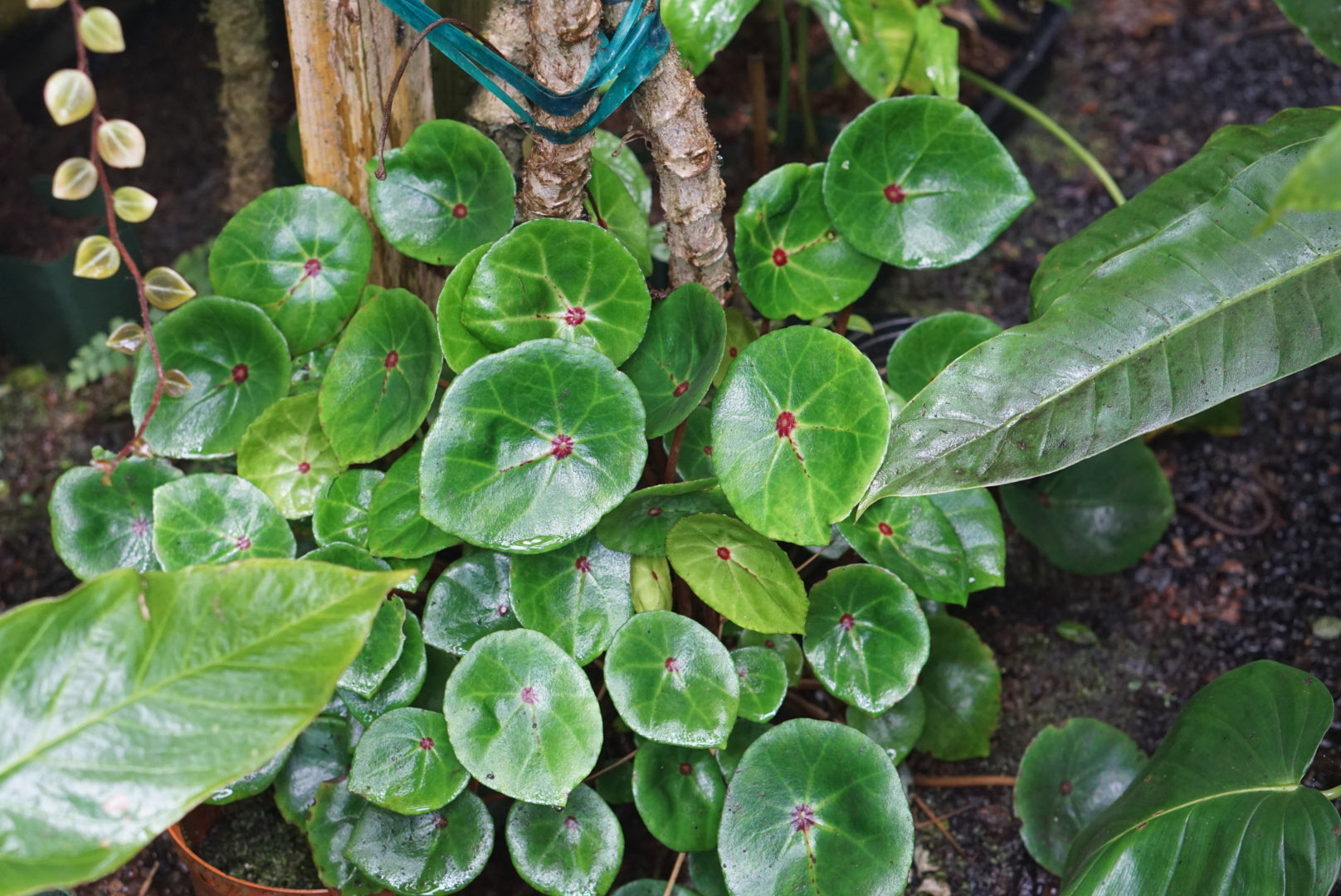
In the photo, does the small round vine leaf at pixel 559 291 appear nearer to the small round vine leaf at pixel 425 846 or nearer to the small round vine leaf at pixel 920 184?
the small round vine leaf at pixel 920 184

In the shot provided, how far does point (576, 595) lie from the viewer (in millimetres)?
1175

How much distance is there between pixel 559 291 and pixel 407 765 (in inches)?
22.5

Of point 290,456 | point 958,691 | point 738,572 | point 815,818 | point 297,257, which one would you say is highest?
point 297,257

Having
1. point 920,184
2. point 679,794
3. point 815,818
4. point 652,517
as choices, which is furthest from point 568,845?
point 920,184

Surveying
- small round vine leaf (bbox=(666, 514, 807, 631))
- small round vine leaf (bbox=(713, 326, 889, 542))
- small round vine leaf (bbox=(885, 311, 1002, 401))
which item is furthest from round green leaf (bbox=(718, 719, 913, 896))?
small round vine leaf (bbox=(885, 311, 1002, 401))

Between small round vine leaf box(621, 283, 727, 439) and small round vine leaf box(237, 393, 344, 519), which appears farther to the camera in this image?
small round vine leaf box(237, 393, 344, 519)

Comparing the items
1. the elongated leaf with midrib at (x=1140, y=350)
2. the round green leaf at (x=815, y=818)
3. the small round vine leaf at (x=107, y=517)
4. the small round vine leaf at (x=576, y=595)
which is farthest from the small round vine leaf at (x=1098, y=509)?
the small round vine leaf at (x=107, y=517)

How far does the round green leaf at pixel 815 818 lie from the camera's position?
1092mm

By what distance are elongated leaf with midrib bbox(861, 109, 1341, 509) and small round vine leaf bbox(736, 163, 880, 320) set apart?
25cm

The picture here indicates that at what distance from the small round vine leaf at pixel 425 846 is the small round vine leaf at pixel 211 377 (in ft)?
1.73

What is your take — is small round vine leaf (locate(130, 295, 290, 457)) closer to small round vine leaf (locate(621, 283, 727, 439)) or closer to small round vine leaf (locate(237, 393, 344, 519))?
small round vine leaf (locate(237, 393, 344, 519))

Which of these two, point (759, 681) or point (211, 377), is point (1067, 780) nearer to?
point (759, 681)

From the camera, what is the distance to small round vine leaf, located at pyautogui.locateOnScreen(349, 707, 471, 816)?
109 centimetres

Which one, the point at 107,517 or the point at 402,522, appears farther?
the point at 107,517
